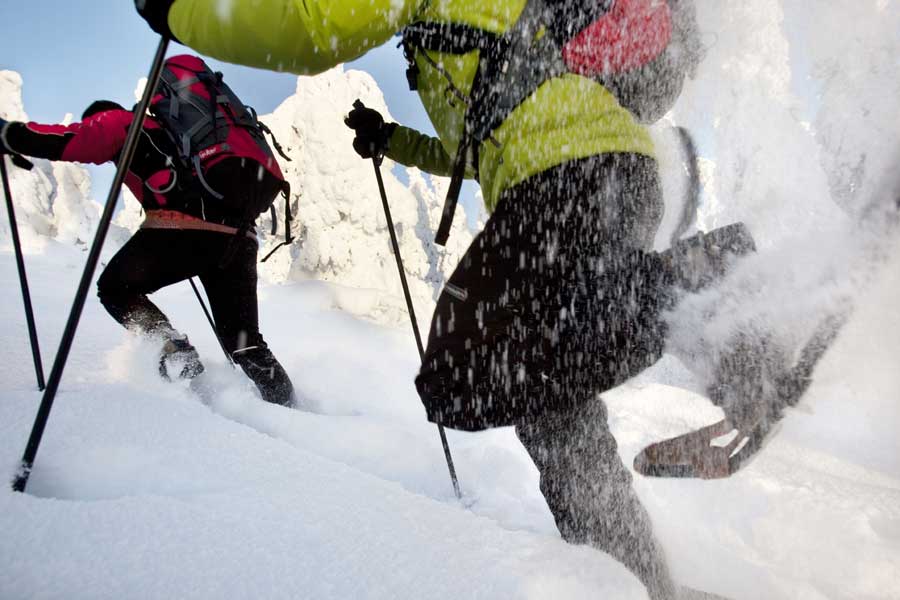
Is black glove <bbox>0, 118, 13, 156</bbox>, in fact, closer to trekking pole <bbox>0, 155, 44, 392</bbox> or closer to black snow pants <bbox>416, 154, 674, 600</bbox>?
trekking pole <bbox>0, 155, 44, 392</bbox>

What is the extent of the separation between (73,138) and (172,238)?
1.87ft

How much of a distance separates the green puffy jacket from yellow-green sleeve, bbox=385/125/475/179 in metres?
0.47

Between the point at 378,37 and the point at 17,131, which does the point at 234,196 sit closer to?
the point at 17,131

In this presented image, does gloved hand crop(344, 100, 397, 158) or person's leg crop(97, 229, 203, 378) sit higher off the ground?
gloved hand crop(344, 100, 397, 158)

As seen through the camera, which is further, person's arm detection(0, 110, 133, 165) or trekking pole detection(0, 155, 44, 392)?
person's arm detection(0, 110, 133, 165)

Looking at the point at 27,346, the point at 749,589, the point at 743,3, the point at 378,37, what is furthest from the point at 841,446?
the point at 27,346

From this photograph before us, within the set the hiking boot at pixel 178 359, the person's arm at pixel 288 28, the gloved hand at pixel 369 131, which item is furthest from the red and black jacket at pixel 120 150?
the person's arm at pixel 288 28

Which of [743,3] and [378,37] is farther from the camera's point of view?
[743,3]

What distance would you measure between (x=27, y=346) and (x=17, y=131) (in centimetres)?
110

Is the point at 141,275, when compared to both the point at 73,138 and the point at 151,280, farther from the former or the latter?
the point at 73,138

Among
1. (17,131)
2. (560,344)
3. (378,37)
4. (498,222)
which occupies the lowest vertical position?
(560,344)

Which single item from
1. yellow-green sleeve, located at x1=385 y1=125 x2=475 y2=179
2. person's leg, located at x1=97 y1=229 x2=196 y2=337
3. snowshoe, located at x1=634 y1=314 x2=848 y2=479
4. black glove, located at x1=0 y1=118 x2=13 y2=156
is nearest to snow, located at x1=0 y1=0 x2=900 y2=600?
snowshoe, located at x1=634 y1=314 x2=848 y2=479

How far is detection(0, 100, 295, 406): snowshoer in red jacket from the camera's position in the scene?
2059 mm

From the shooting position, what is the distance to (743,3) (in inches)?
79.0
